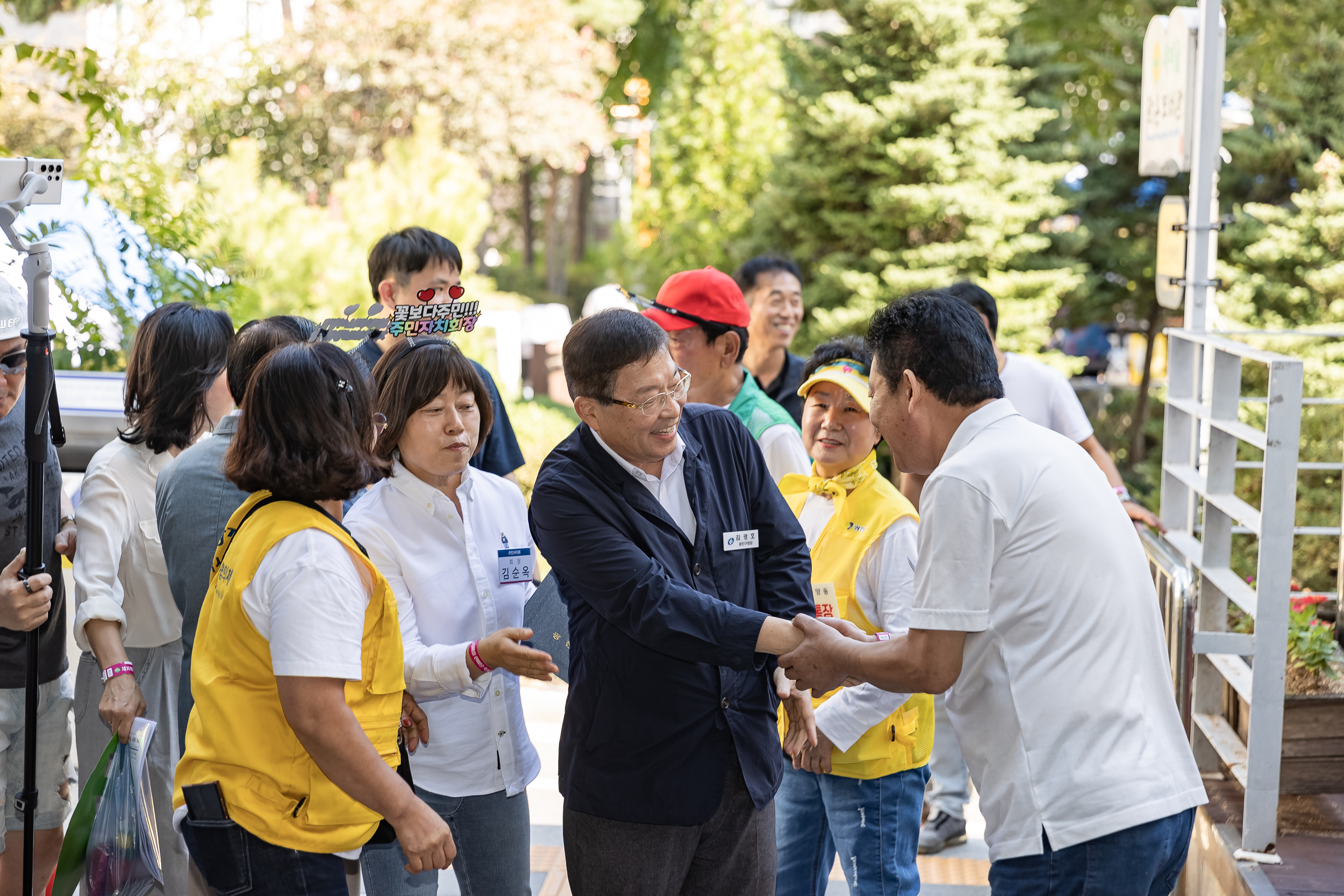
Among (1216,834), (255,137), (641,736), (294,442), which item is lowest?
(1216,834)

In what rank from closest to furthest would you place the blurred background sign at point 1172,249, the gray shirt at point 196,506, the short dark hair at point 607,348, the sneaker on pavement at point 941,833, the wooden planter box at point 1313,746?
1. the short dark hair at point 607,348
2. the gray shirt at point 196,506
3. the wooden planter box at point 1313,746
4. the sneaker on pavement at point 941,833
5. the blurred background sign at point 1172,249

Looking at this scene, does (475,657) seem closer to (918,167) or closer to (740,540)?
(740,540)

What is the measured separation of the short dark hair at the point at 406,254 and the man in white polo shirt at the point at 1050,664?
2.32 metres

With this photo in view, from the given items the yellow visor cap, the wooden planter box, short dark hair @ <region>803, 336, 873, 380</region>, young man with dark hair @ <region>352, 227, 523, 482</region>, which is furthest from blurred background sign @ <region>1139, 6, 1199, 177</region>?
young man with dark hair @ <region>352, 227, 523, 482</region>

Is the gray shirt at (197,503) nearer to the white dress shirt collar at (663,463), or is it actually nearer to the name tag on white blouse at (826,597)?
the white dress shirt collar at (663,463)

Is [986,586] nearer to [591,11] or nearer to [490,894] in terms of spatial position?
[490,894]

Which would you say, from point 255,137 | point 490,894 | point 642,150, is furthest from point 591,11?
point 490,894

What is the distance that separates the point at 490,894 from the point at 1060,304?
1108 centimetres

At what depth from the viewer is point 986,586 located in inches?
84.5

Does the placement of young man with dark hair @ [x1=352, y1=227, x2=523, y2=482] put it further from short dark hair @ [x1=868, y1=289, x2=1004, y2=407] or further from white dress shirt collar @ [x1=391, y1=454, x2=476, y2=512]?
short dark hair @ [x1=868, y1=289, x2=1004, y2=407]

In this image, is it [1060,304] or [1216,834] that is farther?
[1060,304]

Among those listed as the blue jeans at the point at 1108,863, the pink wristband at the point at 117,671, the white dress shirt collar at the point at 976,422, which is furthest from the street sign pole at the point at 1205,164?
the pink wristband at the point at 117,671

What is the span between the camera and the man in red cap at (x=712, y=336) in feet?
12.2

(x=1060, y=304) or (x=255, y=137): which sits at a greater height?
(x=255, y=137)
